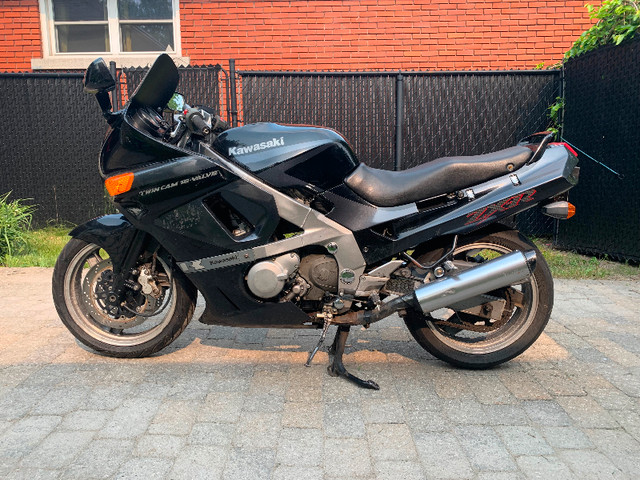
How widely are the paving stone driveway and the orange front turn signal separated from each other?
105 centimetres

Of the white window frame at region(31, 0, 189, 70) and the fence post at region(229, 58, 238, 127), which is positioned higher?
the white window frame at region(31, 0, 189, 70)

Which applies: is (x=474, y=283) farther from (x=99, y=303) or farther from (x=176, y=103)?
(x=99, y=303)

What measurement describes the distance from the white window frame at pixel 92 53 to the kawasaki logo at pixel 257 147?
672 cm

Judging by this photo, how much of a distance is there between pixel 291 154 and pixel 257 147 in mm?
189

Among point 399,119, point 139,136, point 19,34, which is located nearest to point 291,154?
point 139,136

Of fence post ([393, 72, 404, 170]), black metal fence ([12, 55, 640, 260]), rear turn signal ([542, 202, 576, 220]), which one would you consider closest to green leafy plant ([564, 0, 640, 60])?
black metal fence ([12, 55, 640, 260])

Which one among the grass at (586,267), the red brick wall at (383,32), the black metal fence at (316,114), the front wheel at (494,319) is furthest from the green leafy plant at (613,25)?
the front wheel at (494,319)

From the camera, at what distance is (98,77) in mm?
2926

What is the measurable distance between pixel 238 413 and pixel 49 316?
7.69 feet

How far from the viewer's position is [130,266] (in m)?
3.30

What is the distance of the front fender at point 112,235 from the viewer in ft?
10.6

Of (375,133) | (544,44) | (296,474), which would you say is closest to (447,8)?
(544,44)

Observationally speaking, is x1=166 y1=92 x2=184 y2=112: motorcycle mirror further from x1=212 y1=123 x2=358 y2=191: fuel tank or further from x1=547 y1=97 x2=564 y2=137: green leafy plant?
x1=547 y1=97 x2=564 y2=137: green leafy plant

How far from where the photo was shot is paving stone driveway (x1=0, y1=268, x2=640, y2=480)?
7.50 feet
